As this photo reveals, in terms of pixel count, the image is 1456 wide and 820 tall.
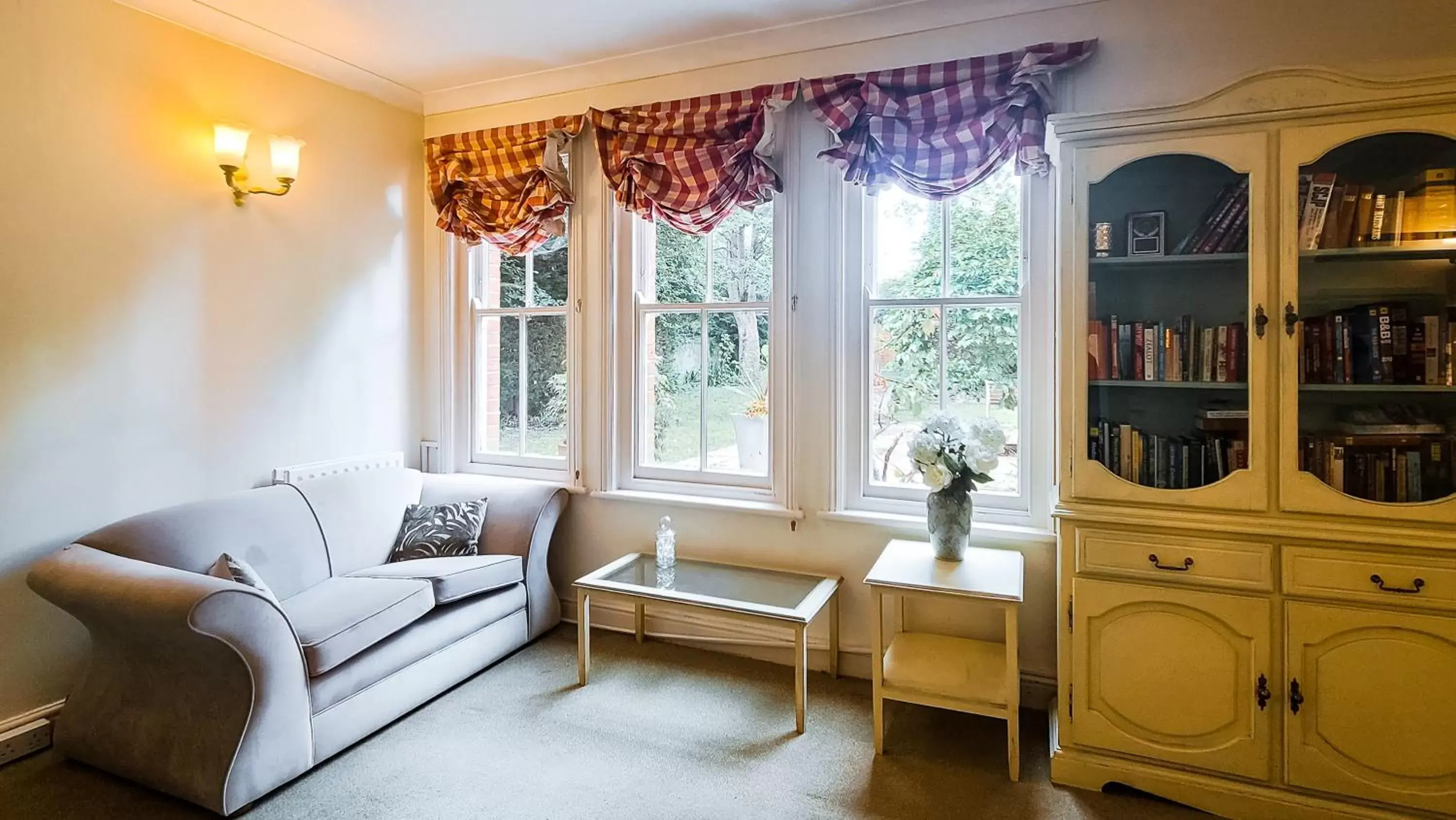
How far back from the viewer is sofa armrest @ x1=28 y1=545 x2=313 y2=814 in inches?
77.8

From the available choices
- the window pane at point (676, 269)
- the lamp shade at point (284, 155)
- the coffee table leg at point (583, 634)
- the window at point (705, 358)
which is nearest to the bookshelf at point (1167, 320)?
the window at point (705, 358)

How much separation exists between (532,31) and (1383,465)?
3.28 metres

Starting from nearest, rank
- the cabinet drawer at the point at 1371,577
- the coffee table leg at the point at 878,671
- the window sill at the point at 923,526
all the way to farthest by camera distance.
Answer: the cabinet drawer at the point at 1371,577, the coffee table leg at the point at 878,671, the window sill at the point at 923,526

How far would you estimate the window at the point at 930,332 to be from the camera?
2.79m

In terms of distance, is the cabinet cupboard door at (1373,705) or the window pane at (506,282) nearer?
the cabinet cupboard door at (1373,705)

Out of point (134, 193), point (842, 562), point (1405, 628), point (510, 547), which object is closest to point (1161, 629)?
point (1405, 628)

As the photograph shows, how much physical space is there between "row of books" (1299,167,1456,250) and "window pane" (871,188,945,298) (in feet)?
3.83

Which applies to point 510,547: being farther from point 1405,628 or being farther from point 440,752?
point 1405,628

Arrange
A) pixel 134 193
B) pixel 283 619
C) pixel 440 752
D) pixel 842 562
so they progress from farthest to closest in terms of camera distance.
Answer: pixel 842 562 < pixel 134 193 < pixel 440 752 < pixel 283 619

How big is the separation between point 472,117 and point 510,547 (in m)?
2.19

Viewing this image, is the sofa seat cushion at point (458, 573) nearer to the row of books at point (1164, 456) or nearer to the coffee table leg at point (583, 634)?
the coffee table leg at point (583, 634)

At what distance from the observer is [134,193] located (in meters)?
2.65

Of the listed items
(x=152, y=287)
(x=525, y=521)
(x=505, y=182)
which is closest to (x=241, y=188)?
(x=152, y=287)

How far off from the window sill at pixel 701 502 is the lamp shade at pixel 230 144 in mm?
1991
